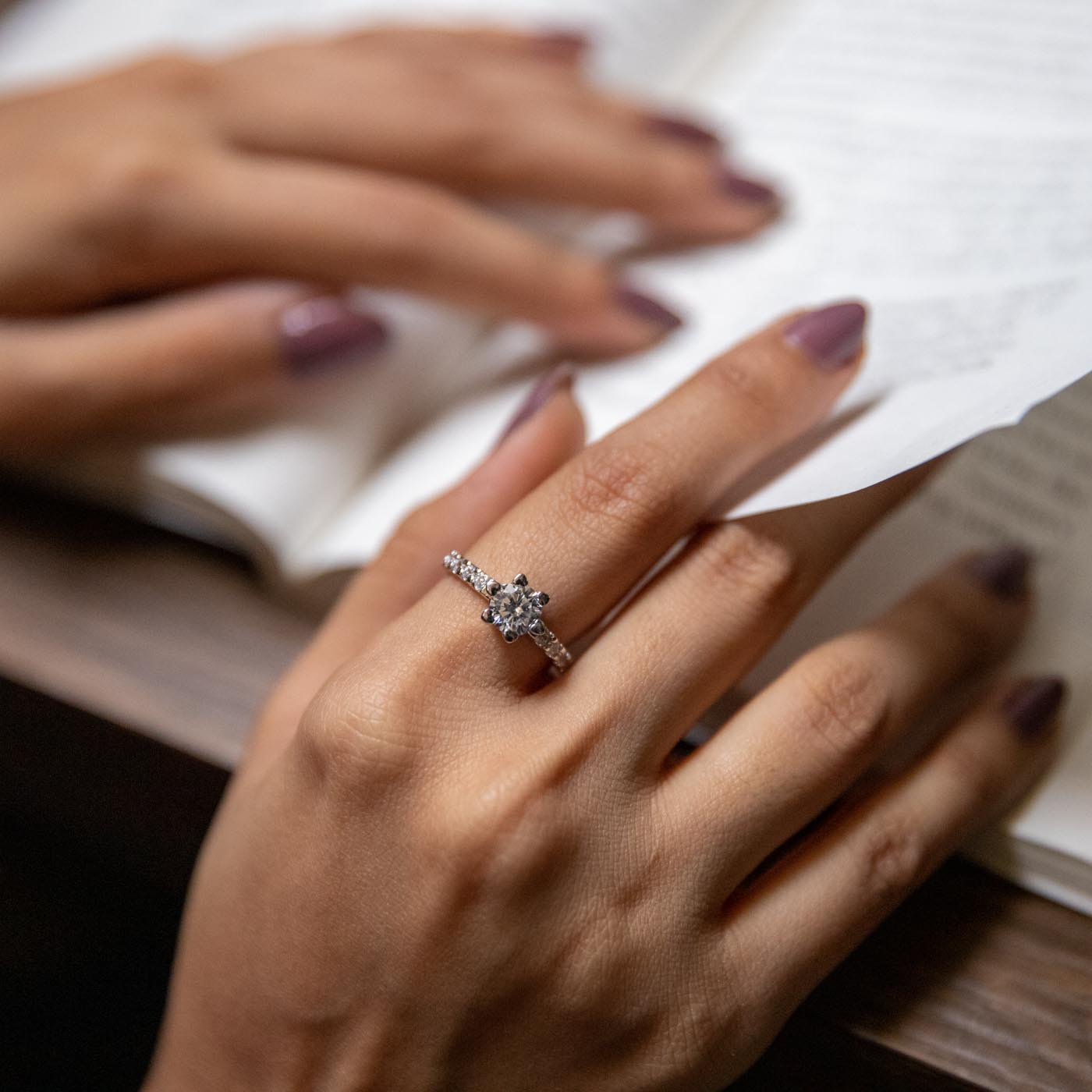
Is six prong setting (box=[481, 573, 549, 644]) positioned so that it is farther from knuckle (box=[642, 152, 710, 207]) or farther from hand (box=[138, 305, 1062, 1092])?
knuckle (box=[642, 152, 710, 207])

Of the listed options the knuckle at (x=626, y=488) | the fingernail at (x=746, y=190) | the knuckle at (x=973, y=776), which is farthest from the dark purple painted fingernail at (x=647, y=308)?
the knuckle at (x=973, y=776)

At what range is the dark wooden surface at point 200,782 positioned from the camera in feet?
1.35

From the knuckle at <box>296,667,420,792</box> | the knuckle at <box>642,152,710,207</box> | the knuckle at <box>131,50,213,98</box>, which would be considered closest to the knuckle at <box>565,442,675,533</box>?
the knuckle at <box>296,667,420,792</box>

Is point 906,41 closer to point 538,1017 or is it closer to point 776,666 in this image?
point 776,666

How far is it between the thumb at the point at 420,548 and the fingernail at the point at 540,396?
0.01 m

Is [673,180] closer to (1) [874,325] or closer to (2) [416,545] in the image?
(1) [874,325]

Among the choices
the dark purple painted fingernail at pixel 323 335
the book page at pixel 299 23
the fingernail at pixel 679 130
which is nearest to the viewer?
the dark purple painted fingernail at pixel 323 335

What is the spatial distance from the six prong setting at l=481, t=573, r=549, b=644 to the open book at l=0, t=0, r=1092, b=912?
0.37 ft

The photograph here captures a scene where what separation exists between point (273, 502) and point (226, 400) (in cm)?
8

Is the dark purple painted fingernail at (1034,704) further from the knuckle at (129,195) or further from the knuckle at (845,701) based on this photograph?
the knuckle at (129,195)

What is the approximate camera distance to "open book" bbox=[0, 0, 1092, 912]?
0.44m

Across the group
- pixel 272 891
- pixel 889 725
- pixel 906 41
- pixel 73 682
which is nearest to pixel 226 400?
pixel 73 682

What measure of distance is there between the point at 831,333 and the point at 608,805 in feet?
0.79

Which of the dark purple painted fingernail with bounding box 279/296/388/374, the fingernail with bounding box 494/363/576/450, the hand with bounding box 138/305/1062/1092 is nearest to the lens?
the hand with bounding box 138/305/1062/1092
